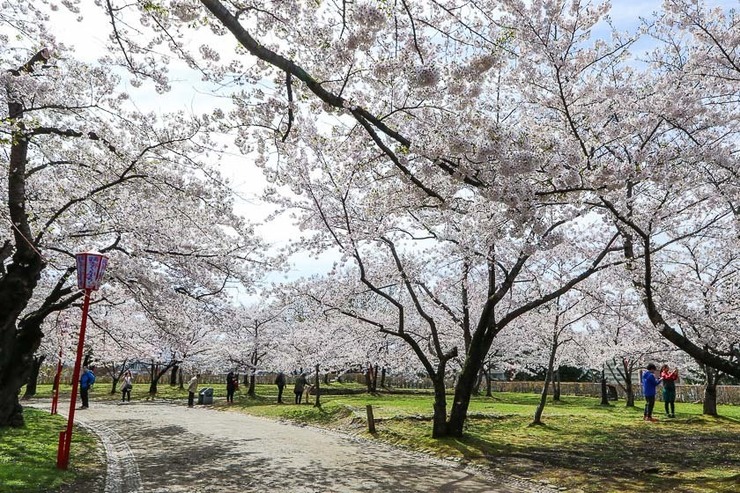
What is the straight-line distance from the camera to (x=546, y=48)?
20.4 ft

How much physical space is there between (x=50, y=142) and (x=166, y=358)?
97.7 ft

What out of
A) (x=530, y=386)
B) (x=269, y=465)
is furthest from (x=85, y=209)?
(x=530, y=386)

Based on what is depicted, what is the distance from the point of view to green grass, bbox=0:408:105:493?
690cm

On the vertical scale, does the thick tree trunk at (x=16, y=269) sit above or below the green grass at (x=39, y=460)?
above

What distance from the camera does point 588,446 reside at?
11188mm

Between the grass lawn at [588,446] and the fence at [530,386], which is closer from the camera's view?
the grass lawn at [588,446]

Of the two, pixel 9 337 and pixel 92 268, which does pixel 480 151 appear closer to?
pixel 92 268

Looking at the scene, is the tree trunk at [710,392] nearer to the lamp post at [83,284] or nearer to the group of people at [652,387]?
the group of people at [652,387]

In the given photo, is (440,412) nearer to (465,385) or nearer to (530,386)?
(465,385)

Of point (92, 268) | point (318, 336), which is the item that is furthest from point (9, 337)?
point (318, 336)

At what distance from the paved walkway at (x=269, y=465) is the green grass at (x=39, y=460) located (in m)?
0.41

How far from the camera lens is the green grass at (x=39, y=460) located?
6.90m

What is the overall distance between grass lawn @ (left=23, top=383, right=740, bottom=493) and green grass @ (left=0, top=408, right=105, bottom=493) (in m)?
5.88

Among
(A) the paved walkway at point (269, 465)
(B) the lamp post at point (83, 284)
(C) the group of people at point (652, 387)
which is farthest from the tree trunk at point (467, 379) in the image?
(C) the group of people at point (652, 387)
